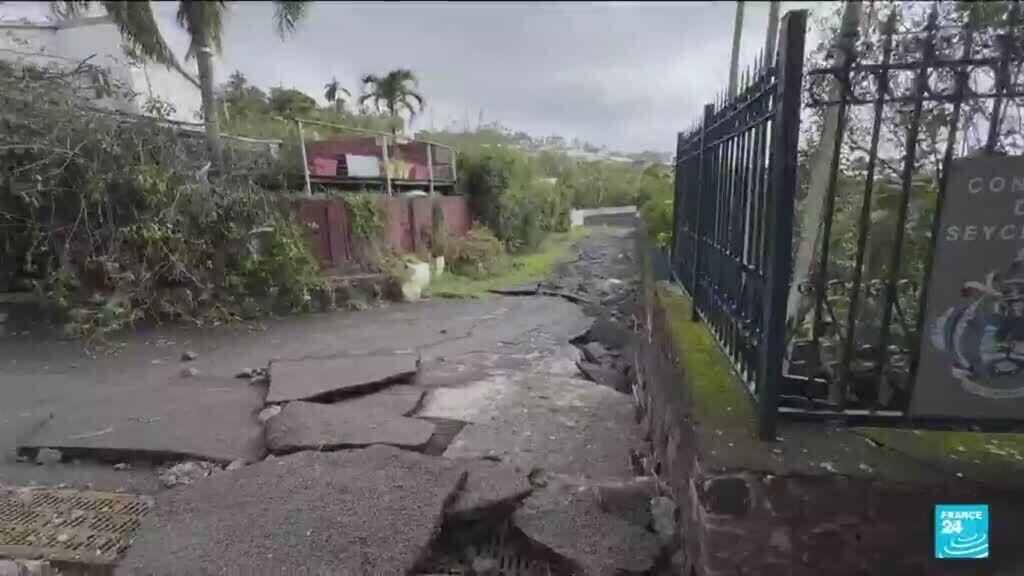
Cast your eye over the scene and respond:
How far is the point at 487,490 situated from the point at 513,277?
32.0 feet

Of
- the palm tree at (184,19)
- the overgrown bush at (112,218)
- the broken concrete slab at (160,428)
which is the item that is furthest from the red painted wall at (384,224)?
the palm tree at (184,19)

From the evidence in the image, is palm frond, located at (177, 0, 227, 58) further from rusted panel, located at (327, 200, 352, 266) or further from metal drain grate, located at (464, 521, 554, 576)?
rusted panel, located at (327, 200, 352, 266)

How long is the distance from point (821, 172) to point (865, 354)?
1125 mm

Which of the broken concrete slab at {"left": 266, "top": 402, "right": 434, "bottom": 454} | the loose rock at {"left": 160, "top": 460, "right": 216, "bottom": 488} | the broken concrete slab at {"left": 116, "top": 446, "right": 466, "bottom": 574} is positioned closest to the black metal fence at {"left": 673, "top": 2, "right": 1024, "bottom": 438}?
the broken concrete slab at {"left": 116, "top": 446, "right": 466, "bottom": 574}

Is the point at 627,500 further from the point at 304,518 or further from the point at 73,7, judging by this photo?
the point at 73,7

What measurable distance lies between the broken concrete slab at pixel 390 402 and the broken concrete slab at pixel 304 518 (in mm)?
927

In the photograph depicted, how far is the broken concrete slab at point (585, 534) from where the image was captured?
2.41 meters

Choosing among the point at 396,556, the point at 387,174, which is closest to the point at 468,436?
the point at 396,556

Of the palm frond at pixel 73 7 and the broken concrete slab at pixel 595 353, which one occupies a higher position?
the palm frond at pixel 73 7

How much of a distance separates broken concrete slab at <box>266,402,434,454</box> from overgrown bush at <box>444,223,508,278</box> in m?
8.59

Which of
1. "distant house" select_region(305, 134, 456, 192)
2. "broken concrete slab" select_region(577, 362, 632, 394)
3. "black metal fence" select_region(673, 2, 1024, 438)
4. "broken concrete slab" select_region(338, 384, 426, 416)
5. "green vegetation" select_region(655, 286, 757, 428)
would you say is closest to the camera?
"black metal fence" select_region(673, 2, 1024, 438)

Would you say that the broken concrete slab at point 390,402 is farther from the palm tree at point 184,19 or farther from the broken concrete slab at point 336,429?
the palm tree at point 184,19

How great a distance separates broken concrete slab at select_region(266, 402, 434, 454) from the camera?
340 cm

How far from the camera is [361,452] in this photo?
10.5 feet
